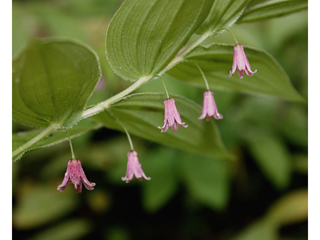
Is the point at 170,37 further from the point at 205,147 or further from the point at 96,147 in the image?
the point at 96,147

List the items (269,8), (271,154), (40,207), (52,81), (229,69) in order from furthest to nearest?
1. (40,207)
2. (271,154)
3. (229,69)
4. (269,8)
5. (52,81)

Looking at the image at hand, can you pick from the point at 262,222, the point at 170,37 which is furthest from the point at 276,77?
the point at 262,222

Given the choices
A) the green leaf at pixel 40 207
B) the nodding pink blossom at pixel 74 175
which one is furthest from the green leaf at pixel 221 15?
the green leaf at pixel 40 207

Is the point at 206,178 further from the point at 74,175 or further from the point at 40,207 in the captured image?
the point at 74,175

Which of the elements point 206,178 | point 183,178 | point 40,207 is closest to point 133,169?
point 206,178

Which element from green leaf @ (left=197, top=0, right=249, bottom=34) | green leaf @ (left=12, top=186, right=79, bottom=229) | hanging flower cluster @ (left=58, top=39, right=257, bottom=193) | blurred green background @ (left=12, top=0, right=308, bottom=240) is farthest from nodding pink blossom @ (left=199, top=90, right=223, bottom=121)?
green leaf @ (left=12, top=186, right=79, bottom=229)

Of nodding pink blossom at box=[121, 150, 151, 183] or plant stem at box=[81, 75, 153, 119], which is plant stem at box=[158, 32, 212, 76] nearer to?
plant stem at box=[81, 75, 153, 119]
